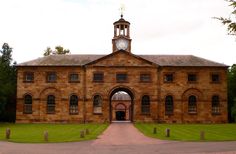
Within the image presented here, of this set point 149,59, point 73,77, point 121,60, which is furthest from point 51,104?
point 149,59

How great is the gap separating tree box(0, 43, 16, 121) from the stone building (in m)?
2.28

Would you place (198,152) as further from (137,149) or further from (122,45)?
(122,45)

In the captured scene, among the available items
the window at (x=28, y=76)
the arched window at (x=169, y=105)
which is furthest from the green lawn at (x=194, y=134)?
the window at (x=28, y=76)

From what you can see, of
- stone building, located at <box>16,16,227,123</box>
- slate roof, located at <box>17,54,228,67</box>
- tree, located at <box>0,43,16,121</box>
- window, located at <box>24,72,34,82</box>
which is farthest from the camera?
slate roof, located at <box>17,54,228,67</box>

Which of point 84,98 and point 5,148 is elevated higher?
point 84,98

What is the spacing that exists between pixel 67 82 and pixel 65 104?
2.89 meters

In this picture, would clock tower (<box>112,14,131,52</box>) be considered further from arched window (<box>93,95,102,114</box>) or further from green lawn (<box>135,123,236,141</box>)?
green lawn (<box>135,123,236,141</box>)

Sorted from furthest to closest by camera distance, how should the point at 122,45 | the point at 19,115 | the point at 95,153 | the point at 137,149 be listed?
the point at 122,45, the point at 19,115, the point at 137,149, the point at 95,153

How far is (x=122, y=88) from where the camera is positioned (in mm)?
51812

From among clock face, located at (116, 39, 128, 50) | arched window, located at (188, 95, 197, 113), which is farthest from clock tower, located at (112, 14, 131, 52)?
arched window, located at (188, 95, 197, 113)

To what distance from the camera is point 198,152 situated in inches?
731

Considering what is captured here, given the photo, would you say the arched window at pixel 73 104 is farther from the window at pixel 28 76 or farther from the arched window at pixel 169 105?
the arched window at pixel 169 105

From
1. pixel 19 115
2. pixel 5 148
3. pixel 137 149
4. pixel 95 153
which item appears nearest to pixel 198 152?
pixel 137 149

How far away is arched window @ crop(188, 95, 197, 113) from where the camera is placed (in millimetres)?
51156
